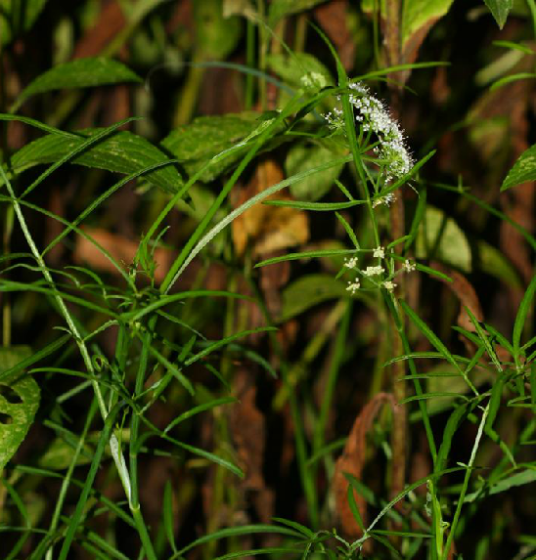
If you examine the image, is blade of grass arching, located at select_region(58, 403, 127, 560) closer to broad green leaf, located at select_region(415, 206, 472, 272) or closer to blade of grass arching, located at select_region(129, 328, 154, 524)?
blade of grass arching, located at select_region(129, 328, 154, 524)

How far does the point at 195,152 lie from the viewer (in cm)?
53


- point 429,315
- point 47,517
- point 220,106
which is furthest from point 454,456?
point 220,106

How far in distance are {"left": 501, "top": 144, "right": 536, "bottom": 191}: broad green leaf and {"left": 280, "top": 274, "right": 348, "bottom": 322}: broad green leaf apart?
11.0 inches

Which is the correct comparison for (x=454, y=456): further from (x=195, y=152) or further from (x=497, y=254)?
(x=195, y=152)

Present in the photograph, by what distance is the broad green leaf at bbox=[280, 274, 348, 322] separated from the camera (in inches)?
28.1

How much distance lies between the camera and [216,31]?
2.92ft

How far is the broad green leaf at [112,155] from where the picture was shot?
0.45 metres

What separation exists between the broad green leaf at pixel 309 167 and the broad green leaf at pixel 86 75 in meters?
0.14

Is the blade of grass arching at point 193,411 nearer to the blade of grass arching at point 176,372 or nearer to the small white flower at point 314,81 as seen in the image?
the blade of grass arching at point 176,372

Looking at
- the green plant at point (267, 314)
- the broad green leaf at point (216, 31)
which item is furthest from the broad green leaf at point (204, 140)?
the broad green leaf at point (216, 31)

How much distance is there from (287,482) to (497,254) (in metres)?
0.37

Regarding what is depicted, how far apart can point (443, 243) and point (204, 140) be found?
0.22 metres

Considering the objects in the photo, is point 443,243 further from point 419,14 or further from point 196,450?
point 196,450

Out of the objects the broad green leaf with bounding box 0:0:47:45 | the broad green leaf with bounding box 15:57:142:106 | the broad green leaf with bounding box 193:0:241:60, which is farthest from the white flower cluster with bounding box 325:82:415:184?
the broad green leaf with bounding box 193:0:241:60
